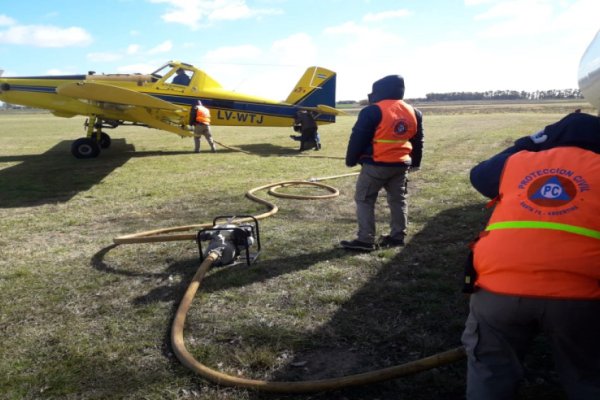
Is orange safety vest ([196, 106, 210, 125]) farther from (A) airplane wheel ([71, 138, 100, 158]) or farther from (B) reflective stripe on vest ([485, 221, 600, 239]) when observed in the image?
(B) reflective stripe on vest ([485, 221, 600, 239])

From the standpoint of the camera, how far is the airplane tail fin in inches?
666

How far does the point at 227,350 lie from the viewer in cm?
303

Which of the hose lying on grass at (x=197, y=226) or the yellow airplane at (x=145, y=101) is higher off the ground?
the yellow airplane at (x=145, y=101)

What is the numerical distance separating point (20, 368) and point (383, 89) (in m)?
4.06

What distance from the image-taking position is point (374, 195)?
498 cm

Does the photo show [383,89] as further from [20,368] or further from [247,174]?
[247,174]

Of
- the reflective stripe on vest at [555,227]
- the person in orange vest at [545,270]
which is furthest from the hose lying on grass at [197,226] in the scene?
the reflective stripe on vest at [555,227]

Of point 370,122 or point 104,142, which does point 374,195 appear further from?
point 104,142

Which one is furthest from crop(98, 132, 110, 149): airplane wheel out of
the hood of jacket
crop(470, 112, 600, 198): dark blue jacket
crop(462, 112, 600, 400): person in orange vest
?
crop(462, 112, 600, 400): person in orange vest

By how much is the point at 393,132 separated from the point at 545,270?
124 inches

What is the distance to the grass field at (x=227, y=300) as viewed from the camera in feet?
9.00

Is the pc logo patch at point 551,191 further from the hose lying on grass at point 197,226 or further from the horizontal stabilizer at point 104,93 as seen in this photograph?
the horizontal stabilizer at point 104,93

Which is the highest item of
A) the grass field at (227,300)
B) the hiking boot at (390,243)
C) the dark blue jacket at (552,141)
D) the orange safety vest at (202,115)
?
the orange safety vest at (202,115)

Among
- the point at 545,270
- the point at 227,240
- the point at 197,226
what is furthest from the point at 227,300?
the point at 545,270
